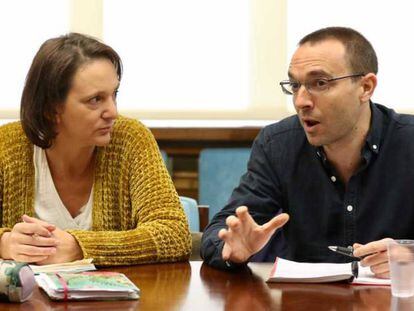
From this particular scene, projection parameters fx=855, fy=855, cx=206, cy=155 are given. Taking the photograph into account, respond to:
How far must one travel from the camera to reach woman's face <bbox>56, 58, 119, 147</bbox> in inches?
103

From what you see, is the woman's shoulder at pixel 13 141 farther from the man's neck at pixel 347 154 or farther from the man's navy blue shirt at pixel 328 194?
the man's neck at pixel 347 154

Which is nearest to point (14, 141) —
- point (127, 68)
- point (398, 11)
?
point (127, 68)

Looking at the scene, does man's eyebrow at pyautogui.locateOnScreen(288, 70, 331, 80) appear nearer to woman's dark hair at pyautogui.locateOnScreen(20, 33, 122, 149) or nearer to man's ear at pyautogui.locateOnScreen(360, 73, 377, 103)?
man's ear at pyautogui.locateOnScreen(360, 73, 377, 103)

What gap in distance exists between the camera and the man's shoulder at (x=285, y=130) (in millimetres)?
2717

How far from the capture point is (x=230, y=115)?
443cm

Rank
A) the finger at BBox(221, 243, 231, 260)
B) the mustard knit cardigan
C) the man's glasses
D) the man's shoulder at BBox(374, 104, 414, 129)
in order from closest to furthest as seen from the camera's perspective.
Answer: the finger at BBox(221, 243, 231, 260) → the mustard knit cardigan → the man's glasses → the man's shoulder at BBox(374, 104, 414, 129)

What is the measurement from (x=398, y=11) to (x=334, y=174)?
198cm

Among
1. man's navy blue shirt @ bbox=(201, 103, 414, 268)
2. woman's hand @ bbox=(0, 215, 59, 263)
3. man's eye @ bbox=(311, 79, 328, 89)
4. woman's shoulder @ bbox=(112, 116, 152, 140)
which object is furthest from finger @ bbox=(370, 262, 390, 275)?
woman's shoulder @ bbox=(112, 116, 152, 140)

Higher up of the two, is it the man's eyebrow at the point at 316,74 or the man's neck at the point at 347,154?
the man's eyebrow at the point at 316,74

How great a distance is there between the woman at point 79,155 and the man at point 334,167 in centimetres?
26

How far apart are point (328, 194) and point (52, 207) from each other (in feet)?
2.82

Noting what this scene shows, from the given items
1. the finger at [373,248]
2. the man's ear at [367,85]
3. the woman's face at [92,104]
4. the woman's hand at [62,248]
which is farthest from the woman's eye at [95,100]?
the finger at [373,248]

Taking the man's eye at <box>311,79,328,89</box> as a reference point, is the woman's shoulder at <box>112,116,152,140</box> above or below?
below

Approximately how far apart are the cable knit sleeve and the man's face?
18.3 inches
